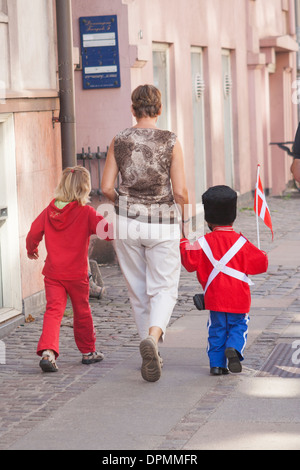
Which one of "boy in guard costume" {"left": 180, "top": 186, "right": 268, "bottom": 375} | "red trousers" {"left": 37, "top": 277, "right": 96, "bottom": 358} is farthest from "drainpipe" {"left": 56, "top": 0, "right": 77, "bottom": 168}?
"boy in guard costume" {"left": 180, "top": 186, "right": 268, "bottom": 375}

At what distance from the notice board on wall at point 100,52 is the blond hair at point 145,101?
538 cm

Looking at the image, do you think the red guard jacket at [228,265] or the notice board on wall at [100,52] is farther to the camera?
the notice board on wall at [100,52]

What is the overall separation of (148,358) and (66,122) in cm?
383

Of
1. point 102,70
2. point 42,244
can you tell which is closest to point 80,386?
point 42,244

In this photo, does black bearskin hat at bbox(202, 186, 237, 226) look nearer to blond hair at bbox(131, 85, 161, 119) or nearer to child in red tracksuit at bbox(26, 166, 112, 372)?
blond hair at bbox(131, 85, 161, 119)

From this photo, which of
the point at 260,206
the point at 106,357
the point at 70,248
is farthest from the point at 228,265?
the point at 260,206

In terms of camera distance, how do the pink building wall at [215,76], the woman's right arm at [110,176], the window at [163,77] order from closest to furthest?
the woman's right arm at [110,176]
the pink building wall at [215,76]
the window at [163,77]

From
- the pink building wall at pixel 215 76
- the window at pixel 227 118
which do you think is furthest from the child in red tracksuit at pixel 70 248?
the window at pixel 227 118

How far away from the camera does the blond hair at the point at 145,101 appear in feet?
23.0

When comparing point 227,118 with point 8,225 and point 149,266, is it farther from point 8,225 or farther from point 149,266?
point 149,266

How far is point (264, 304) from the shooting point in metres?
9.65

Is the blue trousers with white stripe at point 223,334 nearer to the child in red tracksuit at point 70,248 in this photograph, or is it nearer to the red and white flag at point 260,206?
the child in red tracksuit at point 70,248

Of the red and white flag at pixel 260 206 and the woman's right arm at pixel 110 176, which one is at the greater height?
the woman's right arm at pixel 110 176

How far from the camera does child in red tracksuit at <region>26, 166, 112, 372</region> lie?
7.33 m
